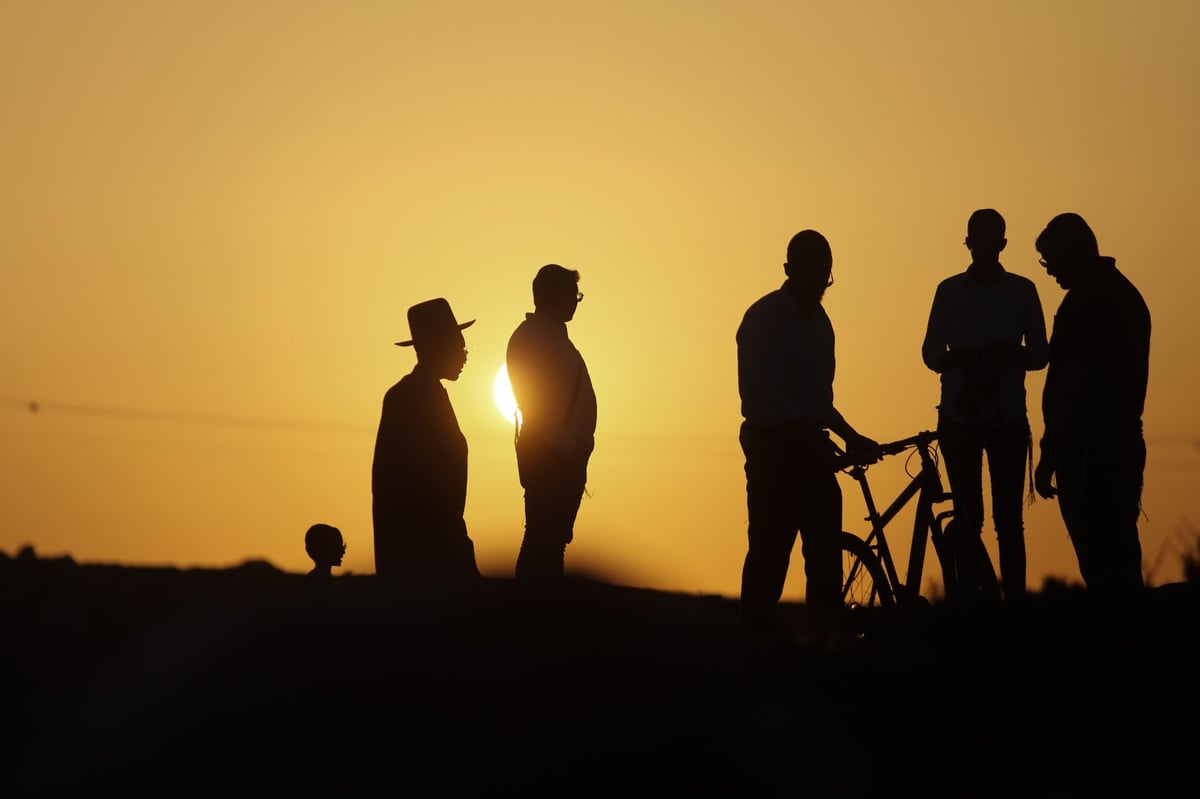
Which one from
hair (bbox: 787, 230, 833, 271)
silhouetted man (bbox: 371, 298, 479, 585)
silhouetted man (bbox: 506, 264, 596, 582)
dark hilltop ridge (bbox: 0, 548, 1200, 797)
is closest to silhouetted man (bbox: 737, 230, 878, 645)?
hair (bbox: 787, 230, 833, 271)

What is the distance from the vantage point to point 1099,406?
9.91 meters

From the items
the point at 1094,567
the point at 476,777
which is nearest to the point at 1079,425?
the point at 1094,567

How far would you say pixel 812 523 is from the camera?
9953 millimetres

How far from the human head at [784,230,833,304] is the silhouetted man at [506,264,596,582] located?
1556mm

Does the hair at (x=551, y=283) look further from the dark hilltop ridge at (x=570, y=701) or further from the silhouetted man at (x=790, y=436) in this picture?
the dark hilltop ridge at (x=570, y=701)

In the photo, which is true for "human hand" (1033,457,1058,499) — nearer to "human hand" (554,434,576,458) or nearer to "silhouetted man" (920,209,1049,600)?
"silhouetted man" (920,209,1049,600)

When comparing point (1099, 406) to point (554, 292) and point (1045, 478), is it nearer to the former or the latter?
point (1045, 478)

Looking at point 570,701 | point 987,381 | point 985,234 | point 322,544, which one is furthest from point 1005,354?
point 322,544

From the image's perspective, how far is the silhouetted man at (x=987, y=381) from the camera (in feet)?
34.8

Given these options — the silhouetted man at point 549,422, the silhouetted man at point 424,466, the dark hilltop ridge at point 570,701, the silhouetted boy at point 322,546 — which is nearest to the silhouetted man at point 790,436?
the dark hilltop ridge at point 570,701

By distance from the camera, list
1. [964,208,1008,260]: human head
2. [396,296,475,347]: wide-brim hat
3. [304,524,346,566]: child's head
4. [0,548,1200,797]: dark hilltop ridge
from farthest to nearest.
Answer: [304,524,346,566]: child's head
[964,208,1008,260]: human head
[396,296,475,347]: wide-brim hat
[0,548,1200,797]: dark hilltop ridge

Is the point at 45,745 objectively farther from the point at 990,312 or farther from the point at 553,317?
the point at 990,312

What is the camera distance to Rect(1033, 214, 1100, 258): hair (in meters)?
10.0

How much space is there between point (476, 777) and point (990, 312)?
495 centimetres
